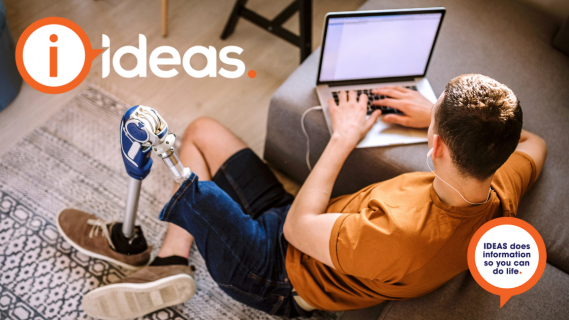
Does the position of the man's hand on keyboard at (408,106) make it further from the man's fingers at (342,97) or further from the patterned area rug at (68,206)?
the patterned area rug at (68,206)

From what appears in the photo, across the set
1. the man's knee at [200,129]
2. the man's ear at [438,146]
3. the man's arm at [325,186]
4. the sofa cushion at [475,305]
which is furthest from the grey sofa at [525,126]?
the man's ear at [438,146]

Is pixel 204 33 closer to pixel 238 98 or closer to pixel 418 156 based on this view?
pixel 238 98

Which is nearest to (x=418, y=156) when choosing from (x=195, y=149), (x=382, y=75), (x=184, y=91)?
(x=382, y=75)

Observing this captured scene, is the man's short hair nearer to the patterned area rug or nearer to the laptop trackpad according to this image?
the laptop trackpad

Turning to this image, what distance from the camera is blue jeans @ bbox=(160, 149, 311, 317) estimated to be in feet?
3.33

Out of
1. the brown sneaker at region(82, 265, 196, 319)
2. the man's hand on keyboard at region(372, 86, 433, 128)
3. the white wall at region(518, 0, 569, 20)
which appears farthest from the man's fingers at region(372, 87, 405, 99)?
the white wall at region(518, 0, 569, 20)

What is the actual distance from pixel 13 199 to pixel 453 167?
1.55 meters

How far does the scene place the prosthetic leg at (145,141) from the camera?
2.59 feet

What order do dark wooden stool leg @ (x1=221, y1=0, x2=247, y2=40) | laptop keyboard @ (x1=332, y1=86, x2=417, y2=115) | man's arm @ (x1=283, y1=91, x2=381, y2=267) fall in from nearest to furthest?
man's arm @ (x1=283, y1=91, x2=381, y2=267) → laptop keyboard @ (x1=332, y1=86, x2=417, y2=115) → dark wooden stool leg @ (x1=221, y1=0, x2=247, y2=40)

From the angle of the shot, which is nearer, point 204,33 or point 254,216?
point 254,216

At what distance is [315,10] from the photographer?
2.27m

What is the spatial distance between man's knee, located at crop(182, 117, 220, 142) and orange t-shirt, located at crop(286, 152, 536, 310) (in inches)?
26.5

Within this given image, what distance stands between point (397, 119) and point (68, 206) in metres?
1.26

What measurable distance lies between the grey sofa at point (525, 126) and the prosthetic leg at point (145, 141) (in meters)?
0.59
